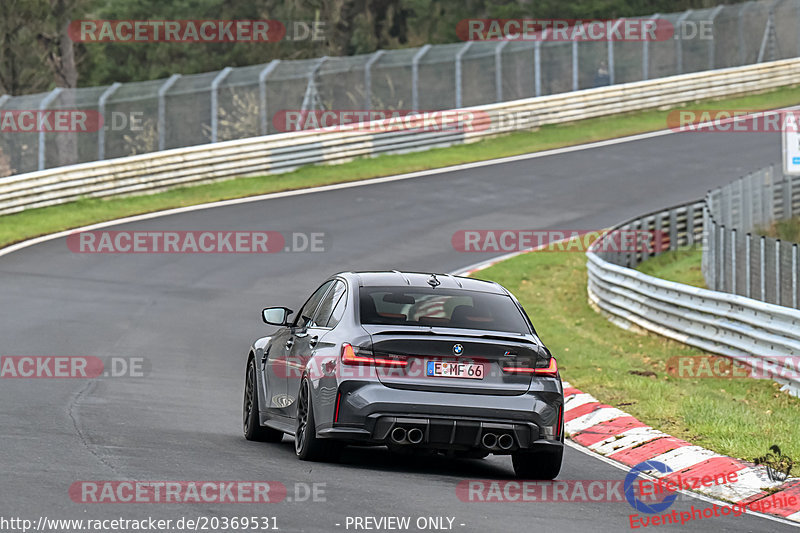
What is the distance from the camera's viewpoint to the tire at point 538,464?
31.6 ft

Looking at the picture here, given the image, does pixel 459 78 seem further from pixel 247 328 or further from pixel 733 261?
pixel 247 328

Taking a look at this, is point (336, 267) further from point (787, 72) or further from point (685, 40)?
point (787, 72)

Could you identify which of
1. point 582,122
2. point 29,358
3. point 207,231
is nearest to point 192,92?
point 207,231

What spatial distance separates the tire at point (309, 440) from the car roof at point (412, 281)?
35.6 inches

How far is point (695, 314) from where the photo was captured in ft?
61.4

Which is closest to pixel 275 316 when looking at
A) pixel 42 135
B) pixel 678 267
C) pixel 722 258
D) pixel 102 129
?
pixel 722 258

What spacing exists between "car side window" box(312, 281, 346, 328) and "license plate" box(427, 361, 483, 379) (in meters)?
0.97

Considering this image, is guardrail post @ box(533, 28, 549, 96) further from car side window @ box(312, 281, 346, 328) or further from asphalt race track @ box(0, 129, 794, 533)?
car side window @ box(312, 281, 346, 328)

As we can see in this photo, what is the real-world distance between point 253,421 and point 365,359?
2338 mm

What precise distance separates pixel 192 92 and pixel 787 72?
22642mm

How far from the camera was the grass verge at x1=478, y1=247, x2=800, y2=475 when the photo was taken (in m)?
11.6

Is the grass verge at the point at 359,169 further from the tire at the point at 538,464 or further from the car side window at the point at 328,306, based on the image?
the tire at the point at 538,464

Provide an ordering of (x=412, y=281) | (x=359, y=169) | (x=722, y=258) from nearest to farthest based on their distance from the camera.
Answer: (x=412, y=281) → (x=722, y=258) → (x=359, y=169)

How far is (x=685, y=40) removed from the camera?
149 feet
